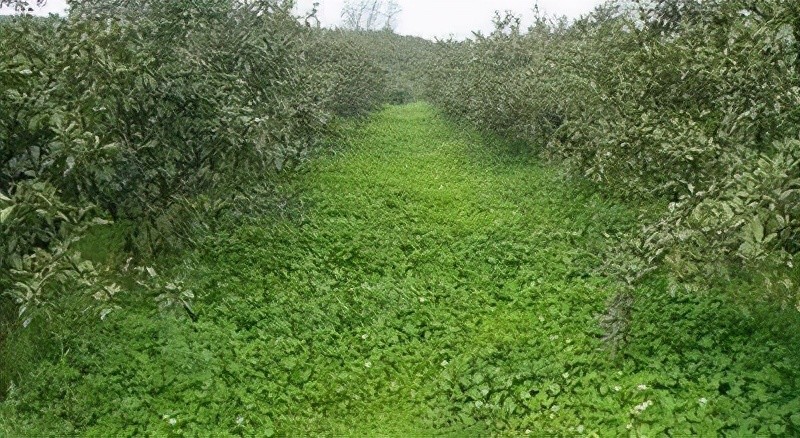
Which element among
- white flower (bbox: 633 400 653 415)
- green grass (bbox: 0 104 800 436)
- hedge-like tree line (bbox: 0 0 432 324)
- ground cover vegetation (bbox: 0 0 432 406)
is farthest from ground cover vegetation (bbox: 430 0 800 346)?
hedge-like tree line (bbox: 0 0 432 324)

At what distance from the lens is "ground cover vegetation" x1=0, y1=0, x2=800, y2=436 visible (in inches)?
237

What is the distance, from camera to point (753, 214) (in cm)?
490

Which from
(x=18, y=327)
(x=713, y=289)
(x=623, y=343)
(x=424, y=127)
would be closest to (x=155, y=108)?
(x=18, y=327)

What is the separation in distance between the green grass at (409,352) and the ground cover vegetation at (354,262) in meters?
0.04

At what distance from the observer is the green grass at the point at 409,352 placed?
6.46 m

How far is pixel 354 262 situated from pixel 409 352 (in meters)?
2.94

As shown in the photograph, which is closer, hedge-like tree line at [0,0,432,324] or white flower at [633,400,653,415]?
hedge-like tree line at [0,0,432,324]

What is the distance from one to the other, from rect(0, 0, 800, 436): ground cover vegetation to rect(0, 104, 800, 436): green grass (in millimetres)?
40

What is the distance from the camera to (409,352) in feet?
27.4

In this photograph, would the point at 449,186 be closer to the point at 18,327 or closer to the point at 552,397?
the point at 552,397

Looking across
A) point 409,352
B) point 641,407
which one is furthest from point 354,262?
point 641,407

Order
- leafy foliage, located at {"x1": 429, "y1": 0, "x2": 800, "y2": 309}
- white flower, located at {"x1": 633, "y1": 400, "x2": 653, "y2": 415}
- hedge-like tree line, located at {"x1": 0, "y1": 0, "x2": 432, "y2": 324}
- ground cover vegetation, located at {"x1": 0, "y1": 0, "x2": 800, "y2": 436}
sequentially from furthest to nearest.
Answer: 1. white flower, located at {"x1": 633, "y1": 400, "x2": 653, "y2": 415}
2. ground cover vegetation, located at {"x1": 0, "y1": 0, "x2": 800, "y2": 436}
3. hedge-like tree line, located at {"x1": 0, "y1": 0, "x2": 432, "y2": 324}
4. leafy foliage, located at {"x1": 429, "y1": 0, "x2": 800, "y2": 309}

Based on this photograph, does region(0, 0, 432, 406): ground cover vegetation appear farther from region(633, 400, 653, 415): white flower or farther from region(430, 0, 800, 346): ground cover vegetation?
region(430, 0, 800, 346): ground cover vegetation

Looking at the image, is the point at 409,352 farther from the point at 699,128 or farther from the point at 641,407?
the point at 699,128
